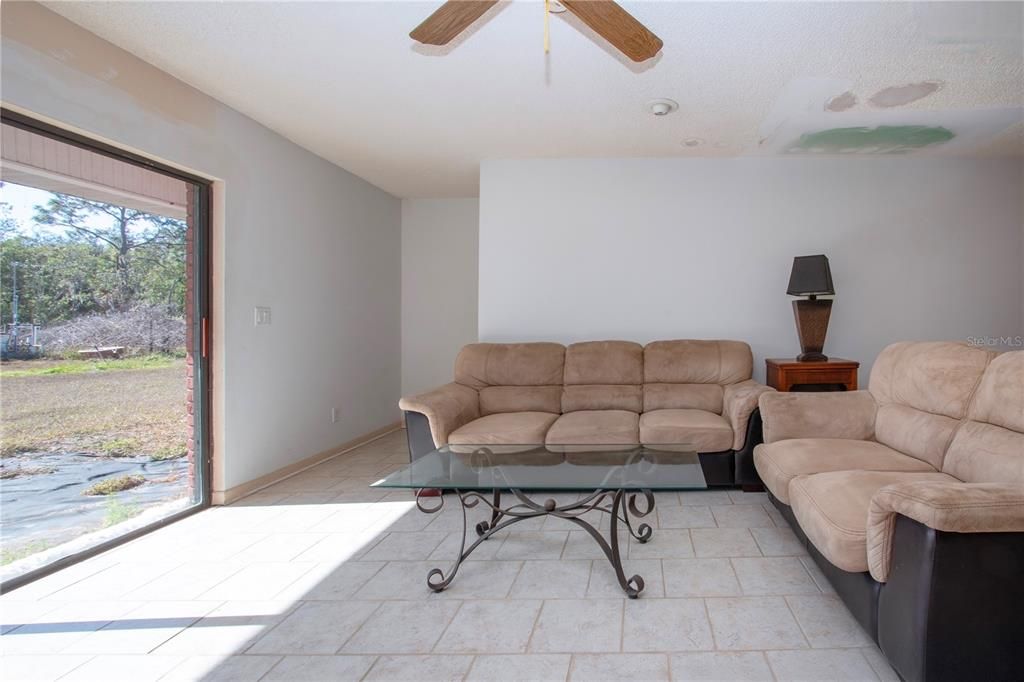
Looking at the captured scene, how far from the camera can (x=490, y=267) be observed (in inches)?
180

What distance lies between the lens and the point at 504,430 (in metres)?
3.33

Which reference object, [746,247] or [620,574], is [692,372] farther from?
[620,574]

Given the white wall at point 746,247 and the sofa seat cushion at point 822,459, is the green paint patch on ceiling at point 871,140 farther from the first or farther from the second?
the sofa seat cushion at point 822,459

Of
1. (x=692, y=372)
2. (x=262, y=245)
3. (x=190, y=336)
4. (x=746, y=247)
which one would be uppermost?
(x=746, y=247)

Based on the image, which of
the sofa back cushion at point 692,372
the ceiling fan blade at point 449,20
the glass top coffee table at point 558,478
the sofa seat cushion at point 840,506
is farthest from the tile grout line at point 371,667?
the sofa back cushion at point 692,372

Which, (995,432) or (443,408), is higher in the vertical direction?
(995,432)

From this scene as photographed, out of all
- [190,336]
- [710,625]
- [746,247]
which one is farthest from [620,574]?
[746,247]

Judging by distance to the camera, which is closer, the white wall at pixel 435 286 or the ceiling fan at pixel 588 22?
the ceiling fan at pixel 588 22

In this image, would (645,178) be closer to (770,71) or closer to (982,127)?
(770,71)

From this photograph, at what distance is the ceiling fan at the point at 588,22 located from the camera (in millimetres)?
1698

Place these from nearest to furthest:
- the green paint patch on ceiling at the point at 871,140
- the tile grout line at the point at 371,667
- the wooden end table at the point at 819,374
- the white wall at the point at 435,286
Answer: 1. the tile grout line at the point at 371,667
2. the green paint patch on ceiling at the point at 871,140
3. the wooden end table at the point at 819,374
4. the white wall at the point at 435,286

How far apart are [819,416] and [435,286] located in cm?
402

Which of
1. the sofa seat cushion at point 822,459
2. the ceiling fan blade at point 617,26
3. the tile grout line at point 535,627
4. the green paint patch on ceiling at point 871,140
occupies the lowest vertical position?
the tile grout line at point 535,627

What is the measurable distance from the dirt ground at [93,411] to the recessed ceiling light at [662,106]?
10.4 feet
